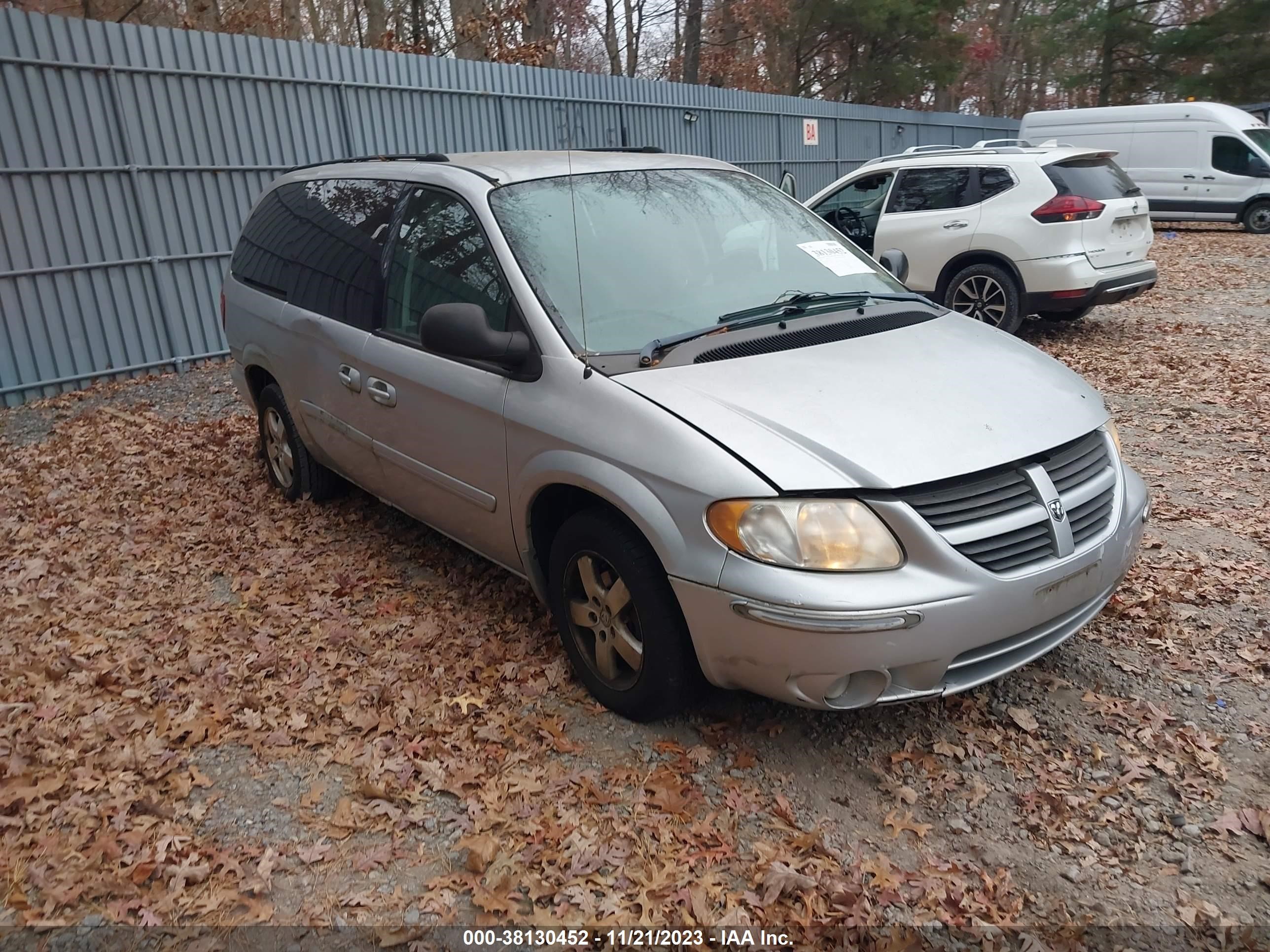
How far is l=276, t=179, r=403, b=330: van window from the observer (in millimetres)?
4340

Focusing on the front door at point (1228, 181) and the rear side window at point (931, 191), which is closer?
the rear side window at point (931, 191)

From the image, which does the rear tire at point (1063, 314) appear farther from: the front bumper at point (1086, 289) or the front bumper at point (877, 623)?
the front bumper at point (877, 623)

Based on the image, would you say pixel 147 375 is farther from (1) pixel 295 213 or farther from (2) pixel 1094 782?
(2) pixel 1094 782

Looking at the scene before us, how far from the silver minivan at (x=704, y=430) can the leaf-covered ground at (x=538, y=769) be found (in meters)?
0.37

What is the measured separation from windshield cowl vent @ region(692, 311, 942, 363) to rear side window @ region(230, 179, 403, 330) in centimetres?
171

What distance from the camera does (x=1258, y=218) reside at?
18.2m

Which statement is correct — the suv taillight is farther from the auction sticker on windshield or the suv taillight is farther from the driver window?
the auction sticker on windshield

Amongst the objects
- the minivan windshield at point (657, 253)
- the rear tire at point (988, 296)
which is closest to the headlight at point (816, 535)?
the minivan windshield at point (657, 253)

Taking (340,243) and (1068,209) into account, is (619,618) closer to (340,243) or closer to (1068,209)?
(340,243)

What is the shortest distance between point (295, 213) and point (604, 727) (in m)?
3.39

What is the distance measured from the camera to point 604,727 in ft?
10.9

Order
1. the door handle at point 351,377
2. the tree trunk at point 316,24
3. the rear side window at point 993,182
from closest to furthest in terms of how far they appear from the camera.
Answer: the door handle at point 351,377 → the rear side window at point 993,182 → the tree trunk at point 316,24

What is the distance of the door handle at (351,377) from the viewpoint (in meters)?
4.30

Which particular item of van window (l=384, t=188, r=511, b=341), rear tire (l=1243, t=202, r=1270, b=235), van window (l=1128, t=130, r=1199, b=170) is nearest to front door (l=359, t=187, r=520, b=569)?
van window (l=384, t=188, r=511, b=341)
